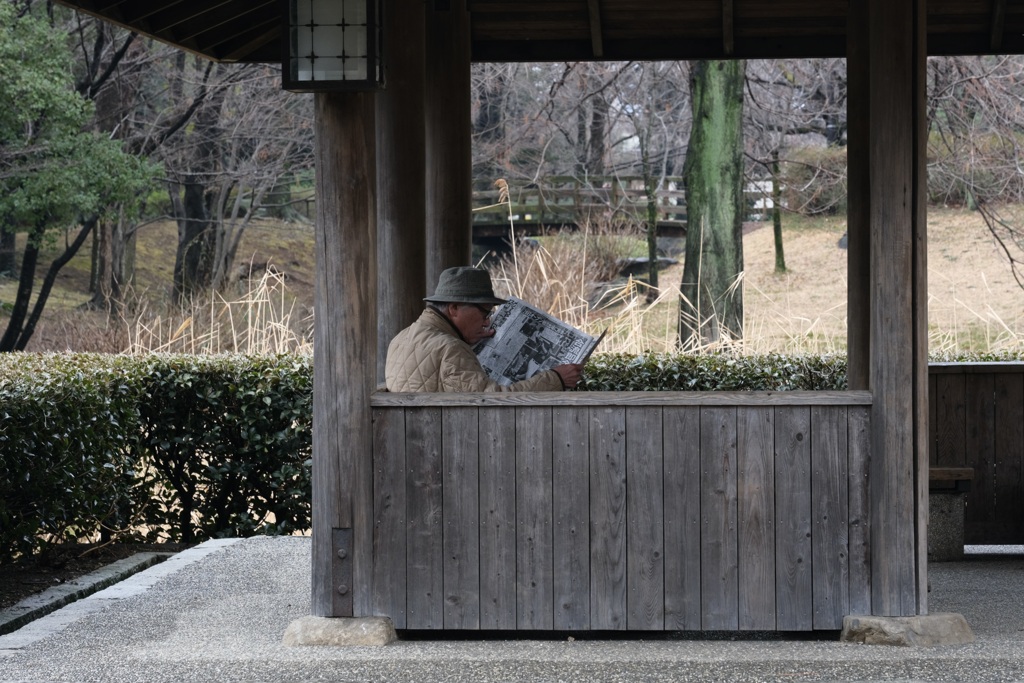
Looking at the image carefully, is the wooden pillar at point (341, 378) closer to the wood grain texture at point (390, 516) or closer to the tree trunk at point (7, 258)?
the wood grain texture at point (390, 516)

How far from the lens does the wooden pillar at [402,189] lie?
21.3 ft

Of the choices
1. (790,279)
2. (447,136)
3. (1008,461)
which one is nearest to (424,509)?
(447,136)

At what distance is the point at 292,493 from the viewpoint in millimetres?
8555

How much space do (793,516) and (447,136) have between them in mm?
3122

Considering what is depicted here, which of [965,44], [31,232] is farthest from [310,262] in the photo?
[965,44]

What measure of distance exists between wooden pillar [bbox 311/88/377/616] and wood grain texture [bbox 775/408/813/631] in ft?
5.37

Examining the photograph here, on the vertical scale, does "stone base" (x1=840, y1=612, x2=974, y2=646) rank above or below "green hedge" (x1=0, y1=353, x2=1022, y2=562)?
below

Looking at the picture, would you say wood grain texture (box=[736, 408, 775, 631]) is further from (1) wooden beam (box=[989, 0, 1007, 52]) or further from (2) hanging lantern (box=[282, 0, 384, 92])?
(1) wooden beam (box=[989, 0, 1007, 52])

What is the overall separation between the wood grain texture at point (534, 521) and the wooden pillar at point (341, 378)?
61 cm

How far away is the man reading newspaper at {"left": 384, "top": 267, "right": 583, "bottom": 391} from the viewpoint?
531 centimetres

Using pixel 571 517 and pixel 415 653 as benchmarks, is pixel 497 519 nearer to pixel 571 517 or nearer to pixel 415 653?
pixel 571 517

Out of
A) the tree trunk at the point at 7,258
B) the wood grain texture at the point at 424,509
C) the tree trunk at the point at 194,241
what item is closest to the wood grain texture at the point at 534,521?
the wood grain texture at the point at 424,509

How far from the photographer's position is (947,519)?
7.45 metres

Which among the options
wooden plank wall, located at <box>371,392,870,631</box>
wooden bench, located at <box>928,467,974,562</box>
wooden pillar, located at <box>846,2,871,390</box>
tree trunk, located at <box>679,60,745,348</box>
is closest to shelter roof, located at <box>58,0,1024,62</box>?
wooden pillar, located at <box>846,2,871,390</box>
